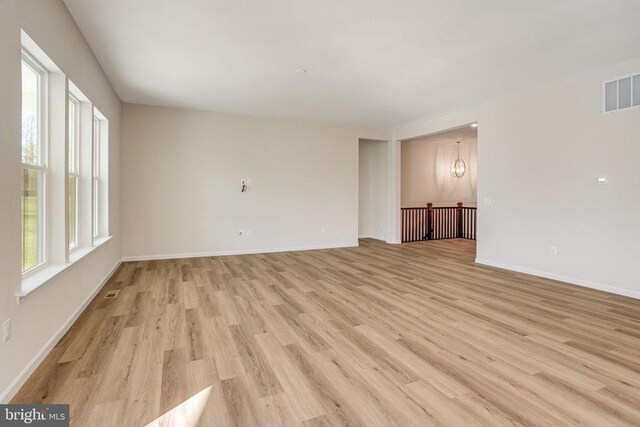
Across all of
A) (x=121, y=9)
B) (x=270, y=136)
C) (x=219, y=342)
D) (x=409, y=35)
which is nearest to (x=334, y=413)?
(x=219, y=342)

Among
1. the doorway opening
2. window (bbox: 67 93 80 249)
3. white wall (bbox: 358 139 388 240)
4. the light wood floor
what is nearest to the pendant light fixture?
the doorway opening

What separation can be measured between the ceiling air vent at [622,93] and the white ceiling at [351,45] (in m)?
0.28

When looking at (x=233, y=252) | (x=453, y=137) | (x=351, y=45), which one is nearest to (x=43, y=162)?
(x=351, y=45)

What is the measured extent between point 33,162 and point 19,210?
0.75 m

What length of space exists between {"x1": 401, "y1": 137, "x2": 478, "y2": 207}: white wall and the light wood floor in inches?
223

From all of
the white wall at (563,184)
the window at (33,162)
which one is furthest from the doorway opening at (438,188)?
the window at (33,162)

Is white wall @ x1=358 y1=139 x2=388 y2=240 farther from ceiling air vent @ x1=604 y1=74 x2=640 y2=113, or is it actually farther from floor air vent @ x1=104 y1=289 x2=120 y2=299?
floor air vent @ x1=104 y1=289 x2=120 y2=299

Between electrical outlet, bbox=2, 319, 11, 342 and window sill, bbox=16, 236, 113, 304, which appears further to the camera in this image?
window sill, bbox=16, 236, 113, 304

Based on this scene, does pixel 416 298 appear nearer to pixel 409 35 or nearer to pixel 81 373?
pixel 409 35

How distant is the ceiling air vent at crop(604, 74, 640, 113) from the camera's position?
389 centimetres

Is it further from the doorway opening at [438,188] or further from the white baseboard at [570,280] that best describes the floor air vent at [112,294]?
the doorway opening at [438,188]

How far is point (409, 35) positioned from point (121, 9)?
2.65 metres

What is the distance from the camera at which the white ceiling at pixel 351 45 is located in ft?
9.45

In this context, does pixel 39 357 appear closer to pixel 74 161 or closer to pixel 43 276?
pixel 43 276
